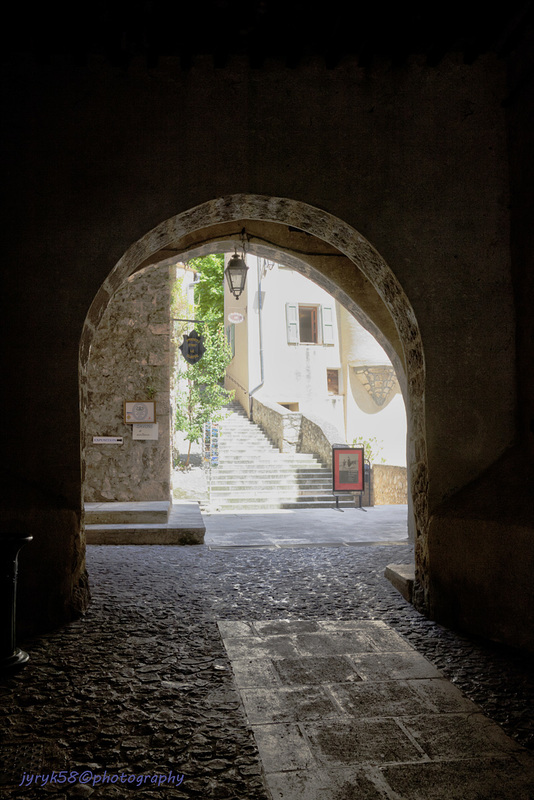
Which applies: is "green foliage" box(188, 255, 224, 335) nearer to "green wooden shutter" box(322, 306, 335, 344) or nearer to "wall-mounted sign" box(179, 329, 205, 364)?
"green wooden shutter" box(322, 306, 335, 344)

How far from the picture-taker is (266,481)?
12836 mm

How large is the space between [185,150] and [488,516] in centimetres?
300

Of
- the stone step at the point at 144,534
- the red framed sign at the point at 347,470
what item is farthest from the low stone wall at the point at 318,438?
the stone step at the point at 144,534

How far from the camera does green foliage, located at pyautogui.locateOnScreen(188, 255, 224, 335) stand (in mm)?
21156

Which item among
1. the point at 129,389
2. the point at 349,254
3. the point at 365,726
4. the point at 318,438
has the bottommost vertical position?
the point at 365,726

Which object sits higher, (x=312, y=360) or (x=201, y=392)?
(x=312, y=360)

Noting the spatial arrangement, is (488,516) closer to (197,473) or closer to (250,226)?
(250,226)

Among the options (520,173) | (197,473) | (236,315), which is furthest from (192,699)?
(236,315)

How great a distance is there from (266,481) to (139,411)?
17.1 ft

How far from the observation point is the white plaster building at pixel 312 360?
19.7m

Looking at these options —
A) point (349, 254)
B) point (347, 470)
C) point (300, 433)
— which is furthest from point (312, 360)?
point (349, 254)

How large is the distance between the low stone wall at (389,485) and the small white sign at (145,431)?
7426 mm

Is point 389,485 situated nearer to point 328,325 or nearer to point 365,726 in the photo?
point 328,325

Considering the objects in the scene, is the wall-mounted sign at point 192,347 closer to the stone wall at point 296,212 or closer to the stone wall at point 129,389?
the stone wall at point 129,389
